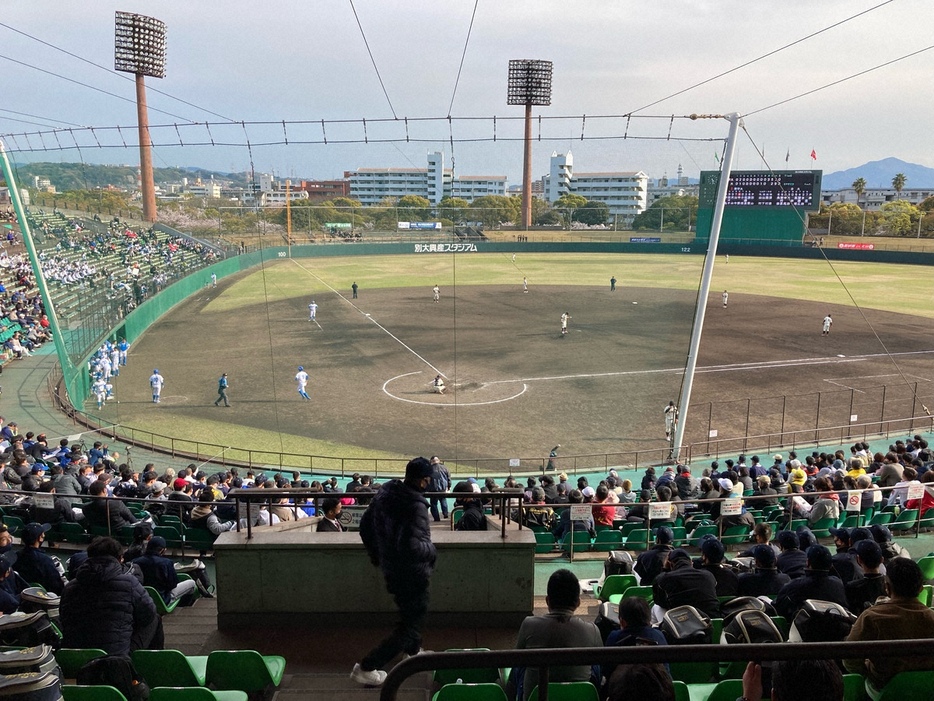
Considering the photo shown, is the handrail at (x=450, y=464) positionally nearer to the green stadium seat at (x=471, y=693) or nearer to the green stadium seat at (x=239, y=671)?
the green stadium seat at (x=239, y=671)

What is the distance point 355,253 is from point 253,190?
14.7ft

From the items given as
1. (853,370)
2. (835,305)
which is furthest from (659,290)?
A: (835,305)

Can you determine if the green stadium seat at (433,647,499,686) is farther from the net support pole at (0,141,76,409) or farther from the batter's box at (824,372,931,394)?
the batter's box at (824,372,931,394)

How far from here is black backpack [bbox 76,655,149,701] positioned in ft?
14.5

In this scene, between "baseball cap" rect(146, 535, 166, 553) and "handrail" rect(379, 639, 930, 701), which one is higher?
"handrail" rect(379, 639, 930, 701)

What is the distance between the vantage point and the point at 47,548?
9.80 meters

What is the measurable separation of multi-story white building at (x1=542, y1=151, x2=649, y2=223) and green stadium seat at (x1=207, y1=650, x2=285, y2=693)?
65.1ft

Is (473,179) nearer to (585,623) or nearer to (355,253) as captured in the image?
(355,253)

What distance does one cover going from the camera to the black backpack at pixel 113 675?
4426 mm

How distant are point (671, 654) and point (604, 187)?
2284cm

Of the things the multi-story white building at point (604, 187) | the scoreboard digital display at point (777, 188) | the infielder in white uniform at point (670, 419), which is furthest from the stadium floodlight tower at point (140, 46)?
the scoreboard digital display at point (777, 188)

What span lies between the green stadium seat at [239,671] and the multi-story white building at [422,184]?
18.4 metres

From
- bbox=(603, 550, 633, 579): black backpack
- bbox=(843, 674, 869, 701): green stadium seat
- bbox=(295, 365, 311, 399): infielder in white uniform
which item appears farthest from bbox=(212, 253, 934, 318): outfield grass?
bbox=(843, 674, 869, 701): green stadium seat

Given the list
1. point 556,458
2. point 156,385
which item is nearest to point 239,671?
point 556,458
